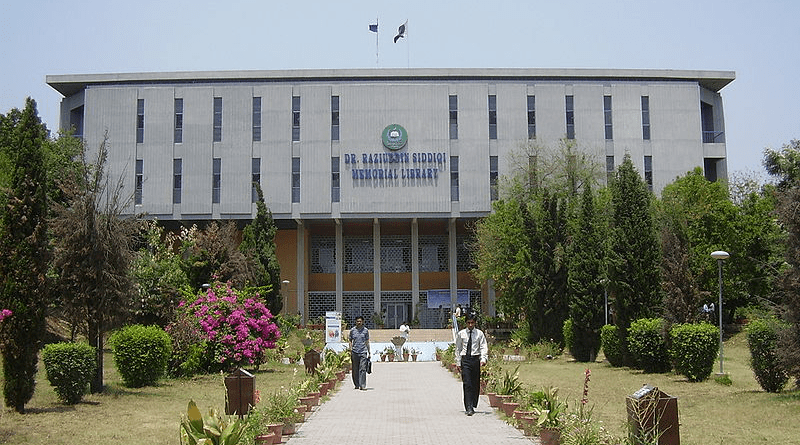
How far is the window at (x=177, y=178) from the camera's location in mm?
48938

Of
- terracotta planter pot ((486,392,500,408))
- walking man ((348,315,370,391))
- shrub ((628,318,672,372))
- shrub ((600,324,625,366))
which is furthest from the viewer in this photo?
shrub ((600,324,625,366))

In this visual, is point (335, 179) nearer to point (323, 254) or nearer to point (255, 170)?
point (255, 170)

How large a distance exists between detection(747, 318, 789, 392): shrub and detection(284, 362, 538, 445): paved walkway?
5.59 m

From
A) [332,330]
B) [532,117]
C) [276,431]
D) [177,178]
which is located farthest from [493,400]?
[177,178]

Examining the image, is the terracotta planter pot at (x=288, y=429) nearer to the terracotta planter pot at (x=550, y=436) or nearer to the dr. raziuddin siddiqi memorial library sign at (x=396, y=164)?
the terracotta planter pot at (x=550, y=436)

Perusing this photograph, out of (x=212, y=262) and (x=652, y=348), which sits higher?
(x=212, y=262)

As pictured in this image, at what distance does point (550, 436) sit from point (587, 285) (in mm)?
18811

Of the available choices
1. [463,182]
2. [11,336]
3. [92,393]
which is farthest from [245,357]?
[463,182]

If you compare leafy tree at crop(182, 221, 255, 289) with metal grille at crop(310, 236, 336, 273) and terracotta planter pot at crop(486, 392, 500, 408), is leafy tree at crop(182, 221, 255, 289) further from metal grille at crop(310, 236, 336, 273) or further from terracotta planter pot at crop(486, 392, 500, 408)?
metal grille at crop(310, 236, 336, 273)

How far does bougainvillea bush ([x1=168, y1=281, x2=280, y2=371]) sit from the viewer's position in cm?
2119

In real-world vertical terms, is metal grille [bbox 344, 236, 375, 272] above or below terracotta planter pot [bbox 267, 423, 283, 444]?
above

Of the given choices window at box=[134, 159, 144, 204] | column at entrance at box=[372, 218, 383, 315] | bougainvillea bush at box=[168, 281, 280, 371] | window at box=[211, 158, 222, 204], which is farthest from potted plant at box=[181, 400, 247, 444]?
column at entrance at box=[372, 218, 383, 315]

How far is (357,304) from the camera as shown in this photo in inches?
2096

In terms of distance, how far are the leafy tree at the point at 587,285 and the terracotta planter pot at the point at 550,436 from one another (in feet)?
59.0
